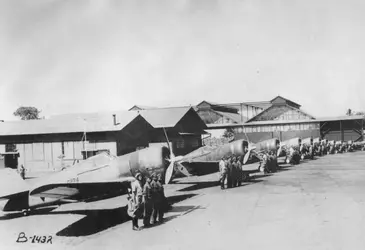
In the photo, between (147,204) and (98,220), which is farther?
(98,220)

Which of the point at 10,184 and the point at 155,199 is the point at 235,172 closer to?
the point at 155,199

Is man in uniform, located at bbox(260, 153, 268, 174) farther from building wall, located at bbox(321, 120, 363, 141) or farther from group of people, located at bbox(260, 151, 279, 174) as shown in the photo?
building wall, located at bbox(321, 120, 363, 141)

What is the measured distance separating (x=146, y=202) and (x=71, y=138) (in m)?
18.7

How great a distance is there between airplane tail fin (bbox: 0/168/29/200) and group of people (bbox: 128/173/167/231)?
13.8 feet

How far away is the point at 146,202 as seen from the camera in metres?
10.1

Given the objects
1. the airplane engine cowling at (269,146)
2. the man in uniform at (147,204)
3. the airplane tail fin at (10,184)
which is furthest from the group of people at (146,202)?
the airplane engine cowling at (269,146)

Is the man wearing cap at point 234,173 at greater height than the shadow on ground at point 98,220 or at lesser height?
greater

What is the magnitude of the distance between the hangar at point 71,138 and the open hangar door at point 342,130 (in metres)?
38.0

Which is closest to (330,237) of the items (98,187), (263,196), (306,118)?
(263,196)

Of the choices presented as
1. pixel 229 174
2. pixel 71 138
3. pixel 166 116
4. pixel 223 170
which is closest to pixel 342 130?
pixel 166 116

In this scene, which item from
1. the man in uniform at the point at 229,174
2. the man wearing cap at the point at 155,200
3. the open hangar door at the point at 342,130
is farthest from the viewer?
the open hangar door at the point at 342,130

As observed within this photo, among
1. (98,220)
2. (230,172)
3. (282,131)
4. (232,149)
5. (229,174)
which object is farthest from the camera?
(282,131)

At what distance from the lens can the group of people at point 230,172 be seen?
1711 centimetres

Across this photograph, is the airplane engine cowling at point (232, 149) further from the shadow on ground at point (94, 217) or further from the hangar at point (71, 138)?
the hangar at point (71, 138)
